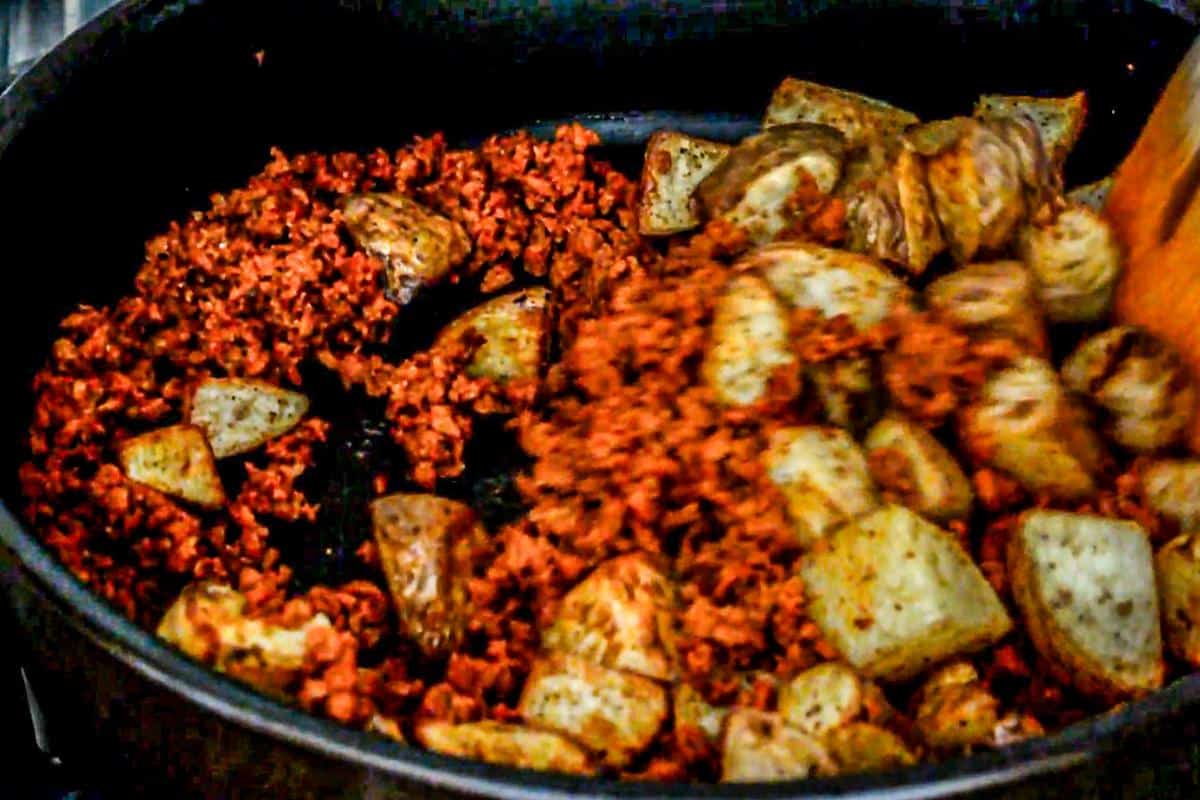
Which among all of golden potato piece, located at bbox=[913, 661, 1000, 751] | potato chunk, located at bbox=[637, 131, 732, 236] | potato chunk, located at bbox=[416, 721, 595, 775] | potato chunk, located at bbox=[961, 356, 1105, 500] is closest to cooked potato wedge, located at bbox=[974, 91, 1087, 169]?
potato chunk, located at bbox=[637, 131, 732, 236]

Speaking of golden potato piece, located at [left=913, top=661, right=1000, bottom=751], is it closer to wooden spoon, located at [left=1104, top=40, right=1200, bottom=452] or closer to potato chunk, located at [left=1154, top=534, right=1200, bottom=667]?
potato chunk, located at [left=1154, top=534, right=1200, bottom=667]

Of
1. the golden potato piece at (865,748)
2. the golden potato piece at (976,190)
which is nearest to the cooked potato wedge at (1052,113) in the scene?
the golden potato piece at (976,190)

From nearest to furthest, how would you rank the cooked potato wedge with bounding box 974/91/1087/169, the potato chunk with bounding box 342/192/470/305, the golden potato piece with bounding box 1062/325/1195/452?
the golden potato piece with bounding box 1062/325/1195/452 < the potato chunk with bounding box 342/192/470/305 < the cooked potato wedge with bounding box 974/91/1087/169

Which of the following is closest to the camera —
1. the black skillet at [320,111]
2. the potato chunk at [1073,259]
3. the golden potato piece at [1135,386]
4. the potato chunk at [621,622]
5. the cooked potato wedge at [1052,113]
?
the black skillet at [320,111]

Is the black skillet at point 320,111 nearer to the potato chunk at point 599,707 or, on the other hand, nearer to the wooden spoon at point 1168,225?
the potato chunk at point 599,707

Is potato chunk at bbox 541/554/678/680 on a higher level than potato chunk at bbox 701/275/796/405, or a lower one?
lower

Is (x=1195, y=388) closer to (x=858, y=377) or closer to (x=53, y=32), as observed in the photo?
(x=858, y=377)

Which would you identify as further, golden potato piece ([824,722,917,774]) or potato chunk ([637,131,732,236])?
potato chunk ([637,131,732,236])
